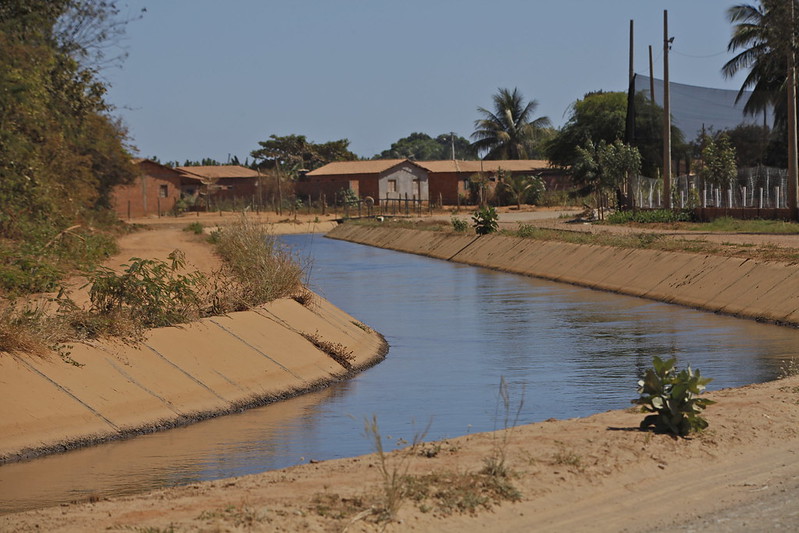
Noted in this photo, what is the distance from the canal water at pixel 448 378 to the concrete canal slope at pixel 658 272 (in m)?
0.72

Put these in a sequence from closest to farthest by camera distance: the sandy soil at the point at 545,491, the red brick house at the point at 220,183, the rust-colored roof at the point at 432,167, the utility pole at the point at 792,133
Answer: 1. the sandy soil at the point at 545,491
2. the utility pole at the point at 792,133
3. the red brick house at the point at 220,183
4. the rust-colored roof at the point at 432,167

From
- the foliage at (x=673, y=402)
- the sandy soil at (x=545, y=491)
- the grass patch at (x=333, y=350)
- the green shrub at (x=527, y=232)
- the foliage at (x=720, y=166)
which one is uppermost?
the foliage at (x=720, y=166)

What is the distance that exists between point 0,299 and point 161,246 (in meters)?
24.6

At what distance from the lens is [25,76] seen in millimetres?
25891

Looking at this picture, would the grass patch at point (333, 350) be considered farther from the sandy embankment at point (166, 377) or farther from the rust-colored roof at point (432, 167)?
the rust-colored roof at point (432, 167)

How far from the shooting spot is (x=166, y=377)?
1370cm

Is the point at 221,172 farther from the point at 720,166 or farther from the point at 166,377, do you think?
the point at 166,377

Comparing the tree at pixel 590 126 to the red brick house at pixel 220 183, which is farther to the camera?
the red brick house at pixel 220 183

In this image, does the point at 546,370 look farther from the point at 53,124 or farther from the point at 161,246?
the point at 161,246

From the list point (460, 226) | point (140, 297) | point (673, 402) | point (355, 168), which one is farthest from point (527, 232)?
point (355, 168)

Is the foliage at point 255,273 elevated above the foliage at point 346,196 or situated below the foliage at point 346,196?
below

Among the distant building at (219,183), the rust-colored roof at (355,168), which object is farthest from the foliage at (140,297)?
the rust-colored roof at (355,168)

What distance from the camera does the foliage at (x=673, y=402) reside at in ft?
31.4

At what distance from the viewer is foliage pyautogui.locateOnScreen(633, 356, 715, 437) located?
9570 millimetres
